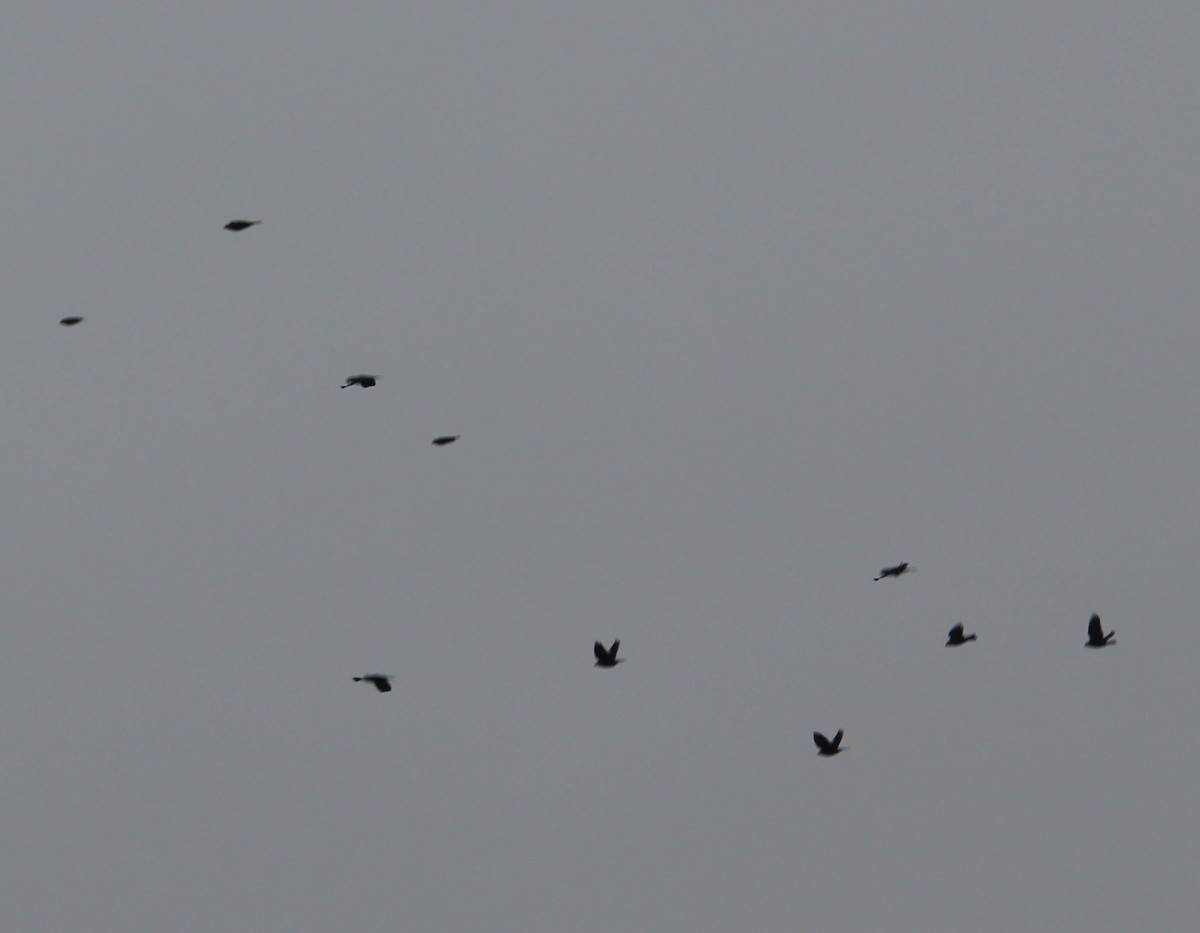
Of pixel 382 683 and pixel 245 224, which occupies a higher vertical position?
pixel 245 224

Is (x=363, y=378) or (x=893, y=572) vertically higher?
(x=363, y=378)

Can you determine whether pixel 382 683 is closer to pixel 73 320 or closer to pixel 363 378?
pixel 363 378

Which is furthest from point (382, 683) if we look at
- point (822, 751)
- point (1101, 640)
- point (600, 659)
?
point (1101, 640)

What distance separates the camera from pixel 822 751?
69062 mm

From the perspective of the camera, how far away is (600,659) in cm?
6712

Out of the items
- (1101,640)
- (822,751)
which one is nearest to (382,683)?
(822,751)

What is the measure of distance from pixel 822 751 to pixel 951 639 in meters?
5.18

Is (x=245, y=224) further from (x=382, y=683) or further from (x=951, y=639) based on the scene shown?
(x=951, y=639)

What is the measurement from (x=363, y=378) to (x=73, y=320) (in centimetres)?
1168

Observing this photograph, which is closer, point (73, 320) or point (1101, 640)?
point (1101, 640)

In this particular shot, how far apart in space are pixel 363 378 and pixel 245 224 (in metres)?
5.64

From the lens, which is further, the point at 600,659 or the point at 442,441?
the point at 442,441

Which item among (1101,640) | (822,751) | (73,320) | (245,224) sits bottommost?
(822,751)

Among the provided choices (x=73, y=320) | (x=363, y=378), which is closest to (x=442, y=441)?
(x=363, y=378)
